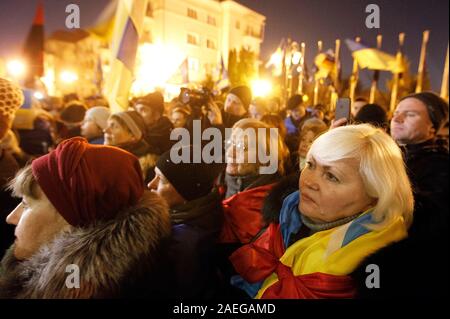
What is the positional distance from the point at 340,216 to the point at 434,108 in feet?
5.98

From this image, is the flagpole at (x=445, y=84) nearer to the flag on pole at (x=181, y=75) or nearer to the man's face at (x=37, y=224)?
the flag on pole at (x=181, y=75)

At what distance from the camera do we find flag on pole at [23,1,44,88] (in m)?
6.05

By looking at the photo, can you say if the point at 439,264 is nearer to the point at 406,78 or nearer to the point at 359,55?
the point at 359,55

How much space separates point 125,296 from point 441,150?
2548 mm

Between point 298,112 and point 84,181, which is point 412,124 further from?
point 298,112

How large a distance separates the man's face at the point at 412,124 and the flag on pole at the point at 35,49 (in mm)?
6406

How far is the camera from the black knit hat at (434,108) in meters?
2.55

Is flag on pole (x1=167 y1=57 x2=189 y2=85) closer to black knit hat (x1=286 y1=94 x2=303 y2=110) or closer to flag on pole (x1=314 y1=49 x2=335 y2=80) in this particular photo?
black knit hat (x1=286 y1=94 x2=303 y2=110)

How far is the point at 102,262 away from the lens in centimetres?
129

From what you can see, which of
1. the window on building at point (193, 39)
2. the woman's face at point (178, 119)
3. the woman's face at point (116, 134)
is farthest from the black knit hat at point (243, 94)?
the window on building at point (193, 39)

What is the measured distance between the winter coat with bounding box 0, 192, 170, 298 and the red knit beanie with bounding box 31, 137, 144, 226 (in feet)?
0.22

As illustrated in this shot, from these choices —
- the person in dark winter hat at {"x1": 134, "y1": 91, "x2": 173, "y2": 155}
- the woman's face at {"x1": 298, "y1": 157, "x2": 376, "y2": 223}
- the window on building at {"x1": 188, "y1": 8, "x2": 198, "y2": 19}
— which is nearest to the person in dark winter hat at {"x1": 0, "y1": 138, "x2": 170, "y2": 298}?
the woman's face at {"x1": 298, "y1": 157, "x2": 376, "y2": 223}

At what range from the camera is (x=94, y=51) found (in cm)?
3052
